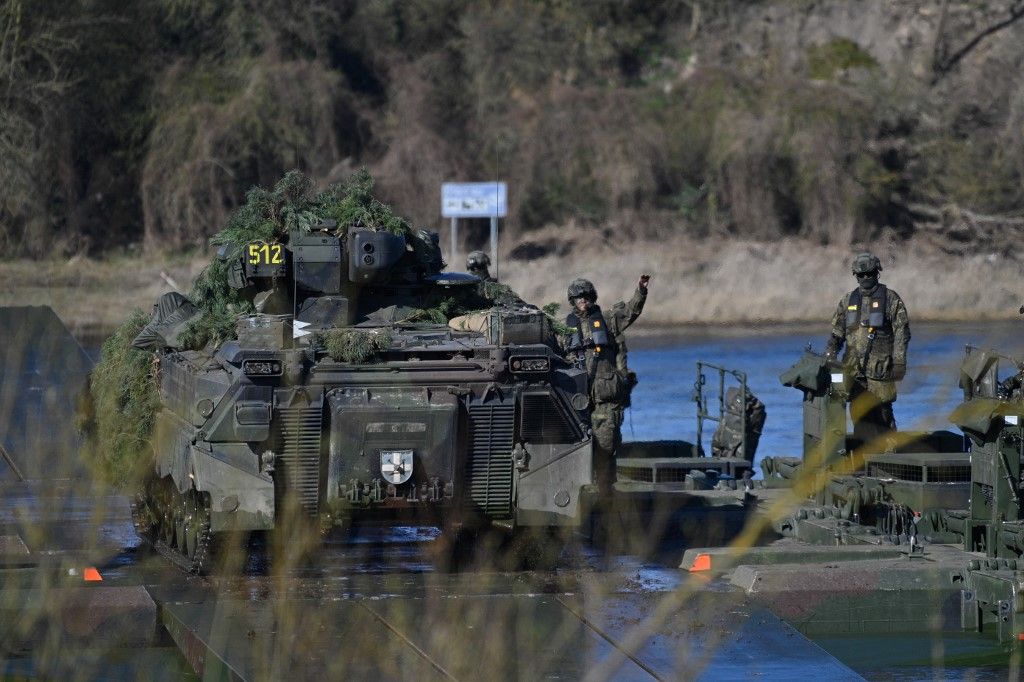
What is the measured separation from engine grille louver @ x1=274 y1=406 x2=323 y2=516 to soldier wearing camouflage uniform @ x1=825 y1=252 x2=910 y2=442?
15.5 ft

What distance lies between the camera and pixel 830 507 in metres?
13.1

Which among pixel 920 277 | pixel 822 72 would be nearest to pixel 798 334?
pixel 920 277

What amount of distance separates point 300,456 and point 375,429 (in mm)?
480

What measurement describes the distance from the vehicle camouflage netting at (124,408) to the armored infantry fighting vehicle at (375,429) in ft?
2.33

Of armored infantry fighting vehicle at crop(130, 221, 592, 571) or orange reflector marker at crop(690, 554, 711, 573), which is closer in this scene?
→ armored infantry fighting vehicle at crop(130, 221, 592, 571)

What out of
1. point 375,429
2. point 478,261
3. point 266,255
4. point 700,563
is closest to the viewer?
point 375,429

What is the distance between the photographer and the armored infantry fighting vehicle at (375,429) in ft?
36.9

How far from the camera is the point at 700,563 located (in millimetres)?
11703

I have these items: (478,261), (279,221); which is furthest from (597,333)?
(279,221)

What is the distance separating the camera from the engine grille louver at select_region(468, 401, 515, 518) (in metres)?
11.4

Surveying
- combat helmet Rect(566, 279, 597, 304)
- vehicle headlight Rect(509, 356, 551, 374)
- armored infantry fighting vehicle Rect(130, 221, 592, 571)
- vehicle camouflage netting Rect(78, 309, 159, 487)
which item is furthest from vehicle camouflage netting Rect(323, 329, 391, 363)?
combat helmet Rect(566, 279, 597, 304)

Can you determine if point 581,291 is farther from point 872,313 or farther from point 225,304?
point 225,304

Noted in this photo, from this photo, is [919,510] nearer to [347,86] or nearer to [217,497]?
[217,497]

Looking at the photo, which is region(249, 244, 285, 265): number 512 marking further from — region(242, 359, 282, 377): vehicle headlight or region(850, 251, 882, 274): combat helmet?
region(850, 251, 882, 274): combat helmet
